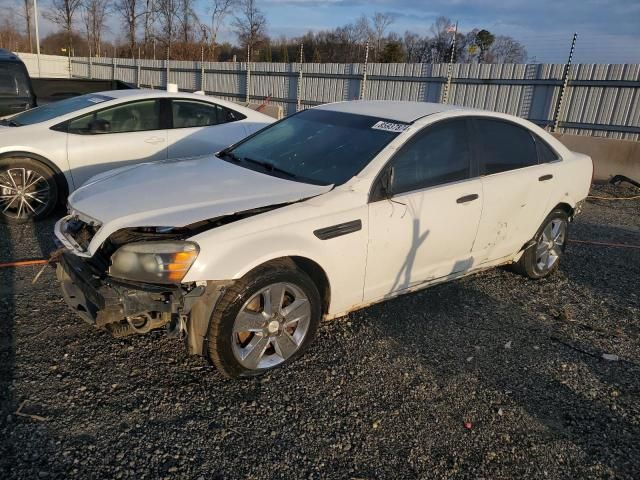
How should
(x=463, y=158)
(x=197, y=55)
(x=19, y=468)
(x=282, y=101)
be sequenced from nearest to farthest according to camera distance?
(x=19, y=468) < (x=463, y=158) < (x=282, y=101) < (x=197, y=55)

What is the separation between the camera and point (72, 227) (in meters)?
3.36

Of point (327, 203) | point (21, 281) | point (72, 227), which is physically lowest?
point (21, 281)

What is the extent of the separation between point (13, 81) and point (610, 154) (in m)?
10.4

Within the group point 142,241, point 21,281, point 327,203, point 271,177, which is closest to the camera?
point 142,241

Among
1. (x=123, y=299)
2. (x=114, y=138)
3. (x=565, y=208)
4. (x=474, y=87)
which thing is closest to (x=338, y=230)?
(x=123, y=299)

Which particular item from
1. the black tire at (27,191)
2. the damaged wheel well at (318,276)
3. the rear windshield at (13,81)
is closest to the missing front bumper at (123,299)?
the damaged wheel well at (318,276)

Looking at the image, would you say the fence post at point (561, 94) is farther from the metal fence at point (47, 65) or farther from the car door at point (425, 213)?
the metal fence at point (47, 65)

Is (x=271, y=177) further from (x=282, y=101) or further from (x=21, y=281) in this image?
(x=282, y=101)

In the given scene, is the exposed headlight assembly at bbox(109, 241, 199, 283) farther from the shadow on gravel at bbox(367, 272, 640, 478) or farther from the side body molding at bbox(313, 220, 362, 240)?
the shadow on gravel at bbox(367, 272, 640, 478)

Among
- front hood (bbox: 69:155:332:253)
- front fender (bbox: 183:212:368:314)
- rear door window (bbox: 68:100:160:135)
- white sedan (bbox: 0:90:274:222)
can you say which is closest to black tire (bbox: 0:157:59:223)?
white sedan (bbox: 0:90:274:222)

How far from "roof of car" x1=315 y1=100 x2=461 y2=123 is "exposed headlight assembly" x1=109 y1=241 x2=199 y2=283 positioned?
201 centimetres

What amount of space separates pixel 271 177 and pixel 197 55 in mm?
36178

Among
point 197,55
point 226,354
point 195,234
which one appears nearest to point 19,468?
point 226,354

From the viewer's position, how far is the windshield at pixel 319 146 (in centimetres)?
364
